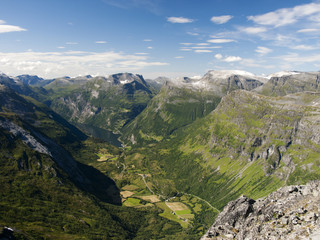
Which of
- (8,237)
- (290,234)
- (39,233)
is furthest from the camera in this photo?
(39,233)

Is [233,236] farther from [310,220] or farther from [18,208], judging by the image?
[18,208]

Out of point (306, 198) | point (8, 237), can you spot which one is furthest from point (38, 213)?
point (306, 198)

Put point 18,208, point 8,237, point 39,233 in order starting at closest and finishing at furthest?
point 8,237 < point 39,233 < point 18,208

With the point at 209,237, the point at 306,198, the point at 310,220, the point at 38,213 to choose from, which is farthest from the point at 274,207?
the point at 38,213

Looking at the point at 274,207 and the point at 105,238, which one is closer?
the point at 274,207

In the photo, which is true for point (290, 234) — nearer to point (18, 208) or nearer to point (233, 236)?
point (233, 236)

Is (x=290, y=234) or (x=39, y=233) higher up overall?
(x=290, y=234)

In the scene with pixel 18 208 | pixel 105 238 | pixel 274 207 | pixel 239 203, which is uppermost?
pixel 274 207
